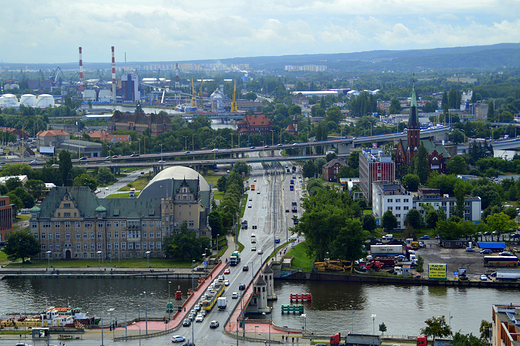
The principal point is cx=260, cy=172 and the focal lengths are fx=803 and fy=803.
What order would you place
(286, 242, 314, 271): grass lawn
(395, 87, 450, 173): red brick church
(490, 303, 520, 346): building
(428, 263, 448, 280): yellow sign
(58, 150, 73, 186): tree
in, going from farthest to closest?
(395, 87, 450, 173): red brick church
(58, 150, 73, 186): tree
(286, 242, 314, 271): grass lawn
(428, 263, 448, 280): yellow sign
(490, 303, 520, 346): building

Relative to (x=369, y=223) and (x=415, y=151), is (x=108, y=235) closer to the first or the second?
(x=369, y=223)

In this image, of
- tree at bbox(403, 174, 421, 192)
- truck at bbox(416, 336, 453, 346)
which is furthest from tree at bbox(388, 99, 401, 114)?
truck at bbox(416, 336, 453, 346)

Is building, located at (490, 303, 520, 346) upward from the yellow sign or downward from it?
upward

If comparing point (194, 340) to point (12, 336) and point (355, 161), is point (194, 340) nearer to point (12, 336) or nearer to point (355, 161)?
point (12, 336)

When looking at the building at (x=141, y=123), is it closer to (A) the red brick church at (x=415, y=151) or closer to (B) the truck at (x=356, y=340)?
(A) the red brick church at (x=415, y=151)

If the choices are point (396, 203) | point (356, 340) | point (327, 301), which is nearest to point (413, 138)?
point (396, 203)

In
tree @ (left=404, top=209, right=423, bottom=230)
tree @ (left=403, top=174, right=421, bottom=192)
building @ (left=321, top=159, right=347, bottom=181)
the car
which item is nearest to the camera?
the car

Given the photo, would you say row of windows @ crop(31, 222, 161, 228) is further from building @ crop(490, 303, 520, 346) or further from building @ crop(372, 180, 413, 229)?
Answer: building @ crop(490, 303, 520, 346)

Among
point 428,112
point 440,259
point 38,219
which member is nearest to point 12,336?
point 38,219
